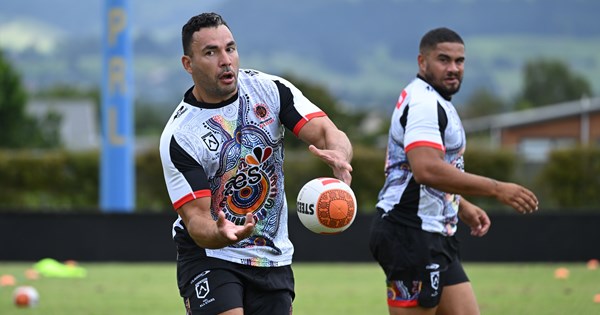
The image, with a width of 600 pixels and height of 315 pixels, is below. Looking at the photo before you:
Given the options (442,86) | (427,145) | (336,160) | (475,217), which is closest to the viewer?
(336,160)

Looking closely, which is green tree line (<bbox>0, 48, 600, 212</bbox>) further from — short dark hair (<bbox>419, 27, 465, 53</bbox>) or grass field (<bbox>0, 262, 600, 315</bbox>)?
short dark hair (<bbox>419, 27, 465, 53</bbox>)

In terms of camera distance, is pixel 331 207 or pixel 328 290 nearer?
pixel 331 207

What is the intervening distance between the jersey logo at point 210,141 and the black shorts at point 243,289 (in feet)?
2.22

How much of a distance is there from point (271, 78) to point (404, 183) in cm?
152

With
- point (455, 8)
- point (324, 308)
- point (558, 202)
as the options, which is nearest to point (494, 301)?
point (324, 308)

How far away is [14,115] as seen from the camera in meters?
69.2

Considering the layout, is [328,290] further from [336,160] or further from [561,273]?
[336,160]

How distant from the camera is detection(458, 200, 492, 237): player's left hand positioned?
7.62 metres

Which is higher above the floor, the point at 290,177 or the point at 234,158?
the point at 234,158

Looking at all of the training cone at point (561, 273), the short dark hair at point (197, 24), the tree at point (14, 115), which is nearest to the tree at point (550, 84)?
the tree at point (14, 115)

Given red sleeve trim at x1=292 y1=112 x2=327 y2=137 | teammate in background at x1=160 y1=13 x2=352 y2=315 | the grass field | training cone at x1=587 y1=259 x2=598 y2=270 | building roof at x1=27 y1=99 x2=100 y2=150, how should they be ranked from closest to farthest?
teammate in background at x1=160 y1=13 x2=352 y2=315
red sleeve trim at x1=292 y1=112 x2=327 y2=137
the grass field
training cone at x1=587 y1=259 x2=598 y2=270
building roof at x1=27 y1=99 x2=100 y2=150

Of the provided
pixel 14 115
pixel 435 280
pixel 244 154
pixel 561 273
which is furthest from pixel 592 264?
pixel 14 115

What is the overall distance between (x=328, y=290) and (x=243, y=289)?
808 centimetres

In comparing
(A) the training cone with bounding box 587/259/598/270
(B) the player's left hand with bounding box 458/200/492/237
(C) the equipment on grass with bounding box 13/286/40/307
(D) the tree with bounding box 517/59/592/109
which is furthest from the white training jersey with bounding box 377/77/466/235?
(D) the tree with bounding box 517/59/592/109
